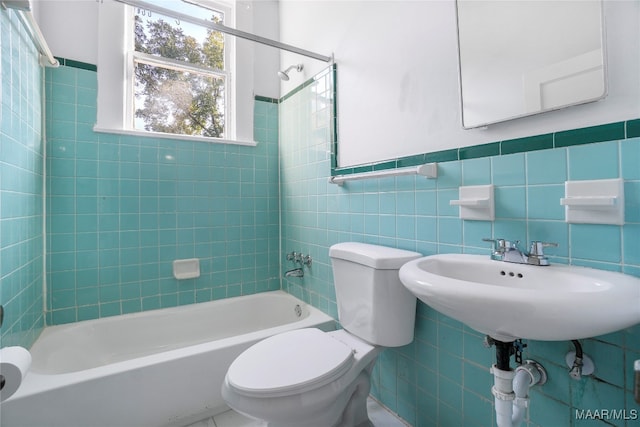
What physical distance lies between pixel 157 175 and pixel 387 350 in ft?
5.80

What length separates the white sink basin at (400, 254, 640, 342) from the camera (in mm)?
585

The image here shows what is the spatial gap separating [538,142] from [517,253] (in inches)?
13.6

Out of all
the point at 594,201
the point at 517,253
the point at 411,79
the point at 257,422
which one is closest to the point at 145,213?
the point at 257,422

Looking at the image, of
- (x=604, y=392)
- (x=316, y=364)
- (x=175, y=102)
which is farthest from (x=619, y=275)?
(x=175, y=102)

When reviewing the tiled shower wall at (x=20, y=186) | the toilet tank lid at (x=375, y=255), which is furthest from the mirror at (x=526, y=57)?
the tiled shower wall at (x=20, y=186)

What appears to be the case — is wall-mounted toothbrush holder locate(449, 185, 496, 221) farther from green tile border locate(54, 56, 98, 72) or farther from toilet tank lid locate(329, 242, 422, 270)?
green tile border locate(54, 56, 98, 72)

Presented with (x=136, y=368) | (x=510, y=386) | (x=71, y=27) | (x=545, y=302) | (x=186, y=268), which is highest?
(x=71, y=27)

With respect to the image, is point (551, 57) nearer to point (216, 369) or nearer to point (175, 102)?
point (216, 369)

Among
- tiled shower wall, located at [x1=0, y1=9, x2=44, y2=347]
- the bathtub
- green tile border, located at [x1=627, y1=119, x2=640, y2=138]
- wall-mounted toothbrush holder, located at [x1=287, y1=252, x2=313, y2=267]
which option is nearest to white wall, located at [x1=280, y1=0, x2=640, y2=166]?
green tile border, located at [x1=627, y1=119, x2=640, y2=138]

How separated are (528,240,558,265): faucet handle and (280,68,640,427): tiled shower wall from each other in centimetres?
7

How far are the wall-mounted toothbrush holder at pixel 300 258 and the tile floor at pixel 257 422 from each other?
0.89 m

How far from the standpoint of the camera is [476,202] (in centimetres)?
102

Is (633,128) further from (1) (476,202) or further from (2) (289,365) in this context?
(2) (289,365)

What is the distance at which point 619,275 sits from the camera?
0.73 m
